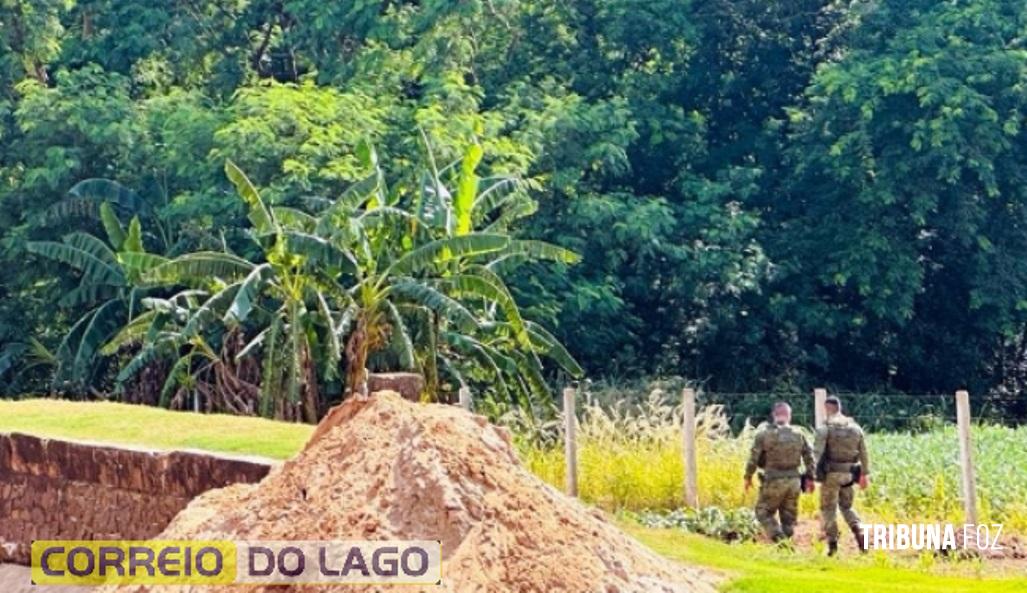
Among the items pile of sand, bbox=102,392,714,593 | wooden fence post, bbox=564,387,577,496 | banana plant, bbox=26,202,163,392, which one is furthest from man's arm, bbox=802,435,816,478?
banana plant, bbox=26,202,163,392

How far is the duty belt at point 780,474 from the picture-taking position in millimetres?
13928

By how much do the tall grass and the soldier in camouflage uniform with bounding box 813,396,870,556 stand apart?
4.25 feet

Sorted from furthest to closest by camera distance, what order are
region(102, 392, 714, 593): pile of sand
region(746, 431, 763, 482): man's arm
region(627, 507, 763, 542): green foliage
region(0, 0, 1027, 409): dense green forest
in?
region(0, 0, 1027, 409): dense green forest → region(627, 507, 763, 542): green foliage → region(746, 431, 763, 482): man's arm → region(102, 392, 714, 593): pile of sand

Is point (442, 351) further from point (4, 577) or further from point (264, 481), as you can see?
point (264, 481)

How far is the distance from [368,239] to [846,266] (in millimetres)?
10534

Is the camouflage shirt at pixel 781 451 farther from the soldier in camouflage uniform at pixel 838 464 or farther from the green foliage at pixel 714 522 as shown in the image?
the green foliage at pixel 714 522

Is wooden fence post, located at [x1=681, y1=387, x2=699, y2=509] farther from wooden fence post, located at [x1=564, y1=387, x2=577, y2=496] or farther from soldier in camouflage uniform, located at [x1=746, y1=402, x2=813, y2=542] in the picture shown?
soldier in camouflage uniform, located at [x1=746, y1=402, x2=813, y2=542]

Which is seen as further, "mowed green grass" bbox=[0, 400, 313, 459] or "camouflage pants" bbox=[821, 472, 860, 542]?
"camouflage pants" bbox=[821, 472, 860, 542]

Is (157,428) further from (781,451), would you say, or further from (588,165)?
(588,165)

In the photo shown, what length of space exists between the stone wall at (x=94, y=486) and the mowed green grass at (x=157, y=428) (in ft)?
1.05

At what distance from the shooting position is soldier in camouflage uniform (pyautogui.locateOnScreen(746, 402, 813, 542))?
45.8 feet

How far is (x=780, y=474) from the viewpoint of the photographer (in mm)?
13969

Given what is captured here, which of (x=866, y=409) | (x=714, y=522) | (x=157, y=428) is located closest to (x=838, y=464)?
(x=714, y=522)

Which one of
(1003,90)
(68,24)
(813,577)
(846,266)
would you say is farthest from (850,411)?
(68,24)
